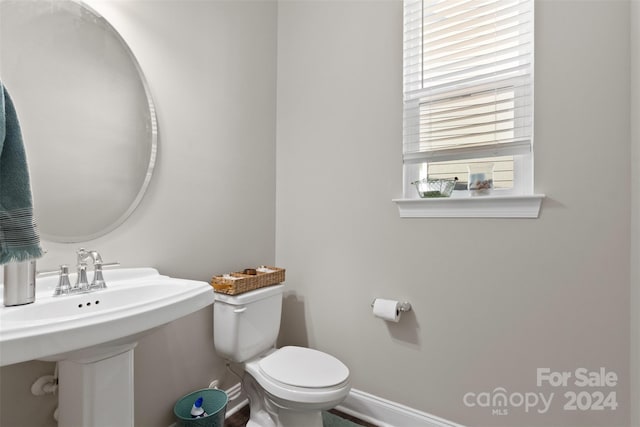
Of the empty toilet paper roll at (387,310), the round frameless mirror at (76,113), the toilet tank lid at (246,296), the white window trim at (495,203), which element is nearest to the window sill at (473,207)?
the white window trim at (495,203)

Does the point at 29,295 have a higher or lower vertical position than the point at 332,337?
higher

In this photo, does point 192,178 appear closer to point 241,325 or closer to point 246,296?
point 246,296

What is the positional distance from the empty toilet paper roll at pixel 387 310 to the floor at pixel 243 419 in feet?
1.97

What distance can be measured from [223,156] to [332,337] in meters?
1.21

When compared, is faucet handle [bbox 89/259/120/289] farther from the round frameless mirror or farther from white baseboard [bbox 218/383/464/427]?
white baseboard [bbox 218/383/464/427]

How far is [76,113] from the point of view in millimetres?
1149

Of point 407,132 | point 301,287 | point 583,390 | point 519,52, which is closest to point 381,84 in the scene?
point 407,132

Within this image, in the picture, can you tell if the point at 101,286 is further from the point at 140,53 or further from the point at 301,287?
the point at 301,287

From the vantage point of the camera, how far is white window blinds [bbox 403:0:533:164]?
136 centimetres

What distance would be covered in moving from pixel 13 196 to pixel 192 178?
0.74m

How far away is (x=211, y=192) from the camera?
1.62 m

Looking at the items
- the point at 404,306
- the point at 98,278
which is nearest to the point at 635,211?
the point at 404,306

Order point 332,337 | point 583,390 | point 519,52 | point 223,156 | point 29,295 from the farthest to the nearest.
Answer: point 332,337 → point 223,156 → point 519,52 → point 583,390 → point 29,295

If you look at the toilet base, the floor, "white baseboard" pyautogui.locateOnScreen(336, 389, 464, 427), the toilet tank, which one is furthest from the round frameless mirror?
"white baseboard" pyautogui.locateOnScreen(336, 389, 464, 427)
